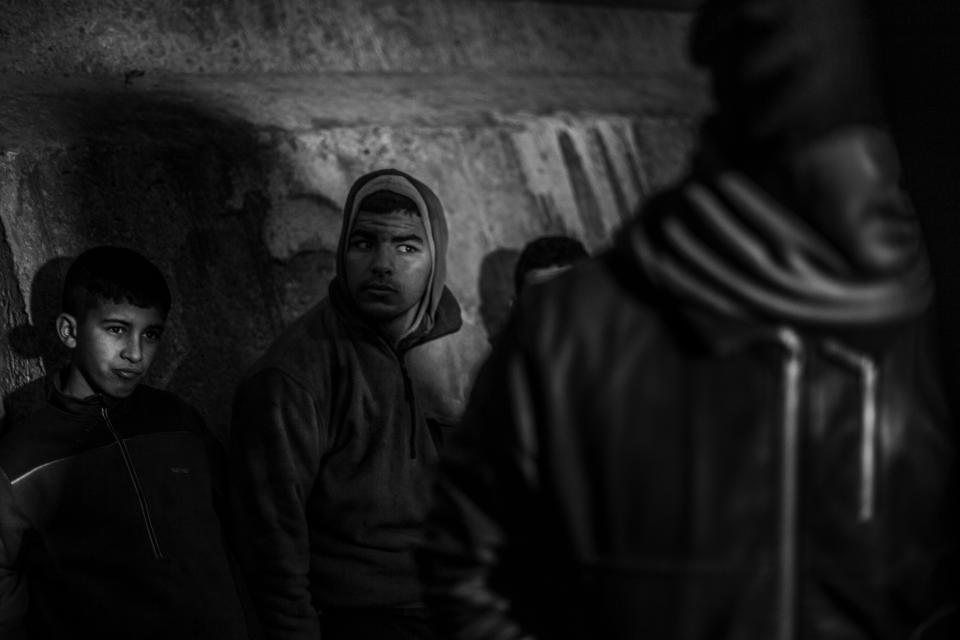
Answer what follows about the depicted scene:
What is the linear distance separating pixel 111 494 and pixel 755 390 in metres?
1.72

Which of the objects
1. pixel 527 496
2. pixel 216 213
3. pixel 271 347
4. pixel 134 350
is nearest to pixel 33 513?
pixel 134 350

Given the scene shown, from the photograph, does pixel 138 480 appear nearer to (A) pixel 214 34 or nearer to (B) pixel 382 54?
(A) pixel 214 34

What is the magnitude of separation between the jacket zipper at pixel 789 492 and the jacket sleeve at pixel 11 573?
65.4 inches

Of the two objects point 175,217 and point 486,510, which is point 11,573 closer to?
point 175,217

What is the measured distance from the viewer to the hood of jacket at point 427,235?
3.16m

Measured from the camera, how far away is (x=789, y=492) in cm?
125

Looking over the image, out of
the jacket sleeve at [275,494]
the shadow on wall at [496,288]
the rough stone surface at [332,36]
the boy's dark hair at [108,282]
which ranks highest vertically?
the rough stone surface at [332,36]

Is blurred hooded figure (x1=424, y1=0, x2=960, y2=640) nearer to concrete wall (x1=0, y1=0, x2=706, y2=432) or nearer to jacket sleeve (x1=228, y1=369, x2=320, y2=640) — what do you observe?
jacket sleeve (x1=228, y1=369, x2=320, y2=640)

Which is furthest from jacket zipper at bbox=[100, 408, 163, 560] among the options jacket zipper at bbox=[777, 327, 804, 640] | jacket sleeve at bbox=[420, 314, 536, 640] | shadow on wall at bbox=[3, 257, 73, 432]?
jacket zipper at bbox=[777, 327, 804, 640]

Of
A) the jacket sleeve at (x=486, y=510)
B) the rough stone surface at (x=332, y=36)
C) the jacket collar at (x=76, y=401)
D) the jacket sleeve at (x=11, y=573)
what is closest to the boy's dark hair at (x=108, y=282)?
the jacket collar at (x=76, y=401)

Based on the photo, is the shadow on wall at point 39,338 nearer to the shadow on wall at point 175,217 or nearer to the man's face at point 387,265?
the shadow on wall at point 175,217

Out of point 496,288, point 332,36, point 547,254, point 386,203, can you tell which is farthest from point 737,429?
point 332,36

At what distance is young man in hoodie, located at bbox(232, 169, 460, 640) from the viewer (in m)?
→ 2.79

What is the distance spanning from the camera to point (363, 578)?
2887mm
